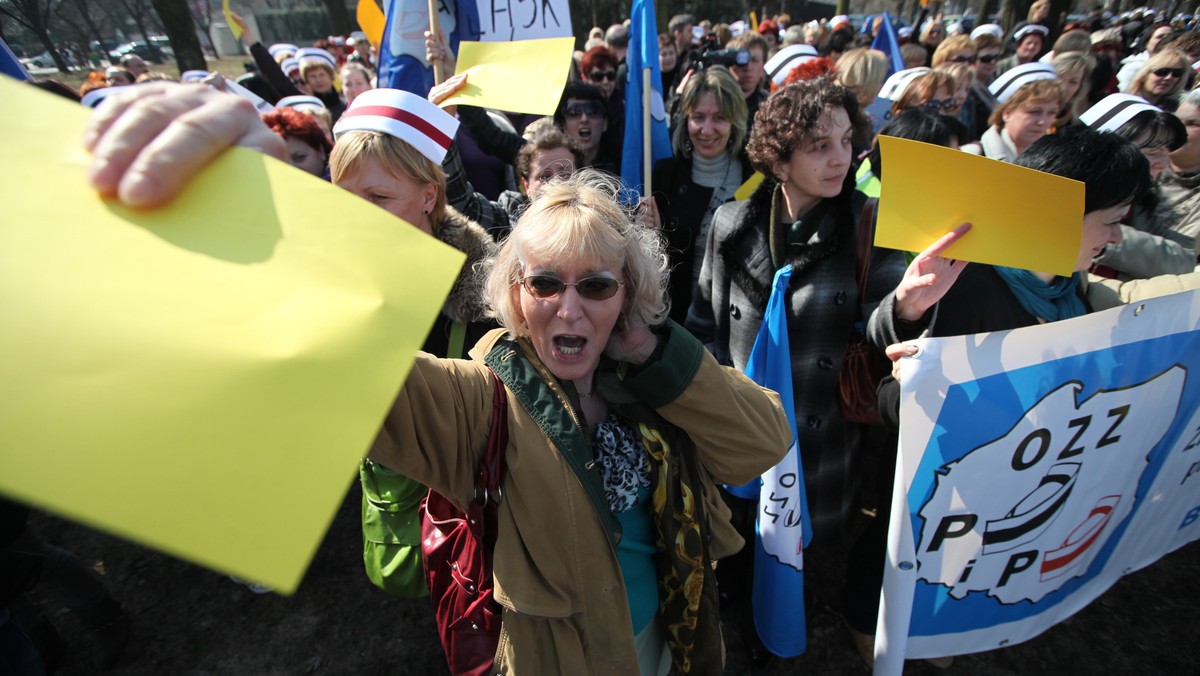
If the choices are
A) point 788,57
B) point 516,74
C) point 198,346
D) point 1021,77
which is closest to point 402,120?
point 516,74

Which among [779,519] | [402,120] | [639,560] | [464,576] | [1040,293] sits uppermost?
[402,120]

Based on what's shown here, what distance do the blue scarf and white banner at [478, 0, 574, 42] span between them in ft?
8.98

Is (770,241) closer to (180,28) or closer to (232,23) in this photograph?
(232,23)

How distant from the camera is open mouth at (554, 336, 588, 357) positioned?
142cm

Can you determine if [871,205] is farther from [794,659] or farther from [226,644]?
[226,644]

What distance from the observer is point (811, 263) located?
220 centimetres

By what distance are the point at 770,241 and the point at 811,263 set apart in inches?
8.6

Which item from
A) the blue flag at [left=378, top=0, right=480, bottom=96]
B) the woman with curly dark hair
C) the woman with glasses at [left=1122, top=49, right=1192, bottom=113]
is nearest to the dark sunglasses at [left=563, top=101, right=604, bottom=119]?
the blue flag at [left=378, top=0, right=480, bottom=96]

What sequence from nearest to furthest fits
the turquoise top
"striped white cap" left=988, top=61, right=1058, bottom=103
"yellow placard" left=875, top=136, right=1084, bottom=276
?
"yellow placard" left=875, top=136, right=1084, bottom=276 → the turquoise top → "striped white cap" left=988, top=61, right=1058, bottom=103

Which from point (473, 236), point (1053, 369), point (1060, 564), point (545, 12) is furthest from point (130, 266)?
point (545, 12)

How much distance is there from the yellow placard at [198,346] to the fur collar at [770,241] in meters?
1.84

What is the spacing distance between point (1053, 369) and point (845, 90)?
1323 mm

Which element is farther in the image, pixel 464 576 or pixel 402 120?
pixel 402 120

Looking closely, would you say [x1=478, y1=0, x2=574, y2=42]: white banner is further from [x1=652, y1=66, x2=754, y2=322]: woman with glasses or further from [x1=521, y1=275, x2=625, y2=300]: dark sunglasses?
[x1=521, y1=275, x2=625, y2=300]: dark sunglasses
